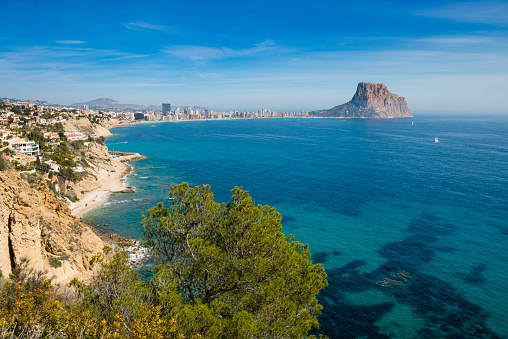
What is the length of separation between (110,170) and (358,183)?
5752 cm

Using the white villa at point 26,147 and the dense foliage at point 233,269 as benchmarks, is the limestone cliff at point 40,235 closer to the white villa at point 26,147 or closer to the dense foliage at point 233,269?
the dense foliage at point 233,269

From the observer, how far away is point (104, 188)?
60031 mm

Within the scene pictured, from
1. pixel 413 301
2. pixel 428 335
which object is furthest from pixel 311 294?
pixel 413 301

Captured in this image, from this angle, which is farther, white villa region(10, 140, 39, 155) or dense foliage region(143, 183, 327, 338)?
white villa region(10, 140, 39, 155)

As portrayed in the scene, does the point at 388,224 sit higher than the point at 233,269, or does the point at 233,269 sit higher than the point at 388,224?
the point at 233,269

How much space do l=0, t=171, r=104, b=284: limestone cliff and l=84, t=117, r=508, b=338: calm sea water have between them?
10158 mm

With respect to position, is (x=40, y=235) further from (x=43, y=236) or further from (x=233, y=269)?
(x=233, y=269)

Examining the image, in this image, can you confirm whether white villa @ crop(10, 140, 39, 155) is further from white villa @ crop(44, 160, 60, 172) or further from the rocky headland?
the rocky headland

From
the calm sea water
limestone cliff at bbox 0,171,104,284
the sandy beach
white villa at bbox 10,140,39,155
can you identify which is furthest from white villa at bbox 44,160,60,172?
limestone cliff at bbox 0,171,104,284

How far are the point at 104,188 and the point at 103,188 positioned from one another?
0.20 metres

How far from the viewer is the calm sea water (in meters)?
24.5

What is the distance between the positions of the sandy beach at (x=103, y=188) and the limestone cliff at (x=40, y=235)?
54.6 ft

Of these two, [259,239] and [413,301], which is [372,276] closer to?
[413,301]

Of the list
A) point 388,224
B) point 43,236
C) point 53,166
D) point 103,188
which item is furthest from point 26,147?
point 388,224
